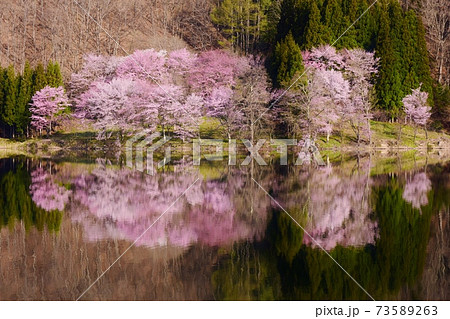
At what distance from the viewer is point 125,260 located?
9359 mm

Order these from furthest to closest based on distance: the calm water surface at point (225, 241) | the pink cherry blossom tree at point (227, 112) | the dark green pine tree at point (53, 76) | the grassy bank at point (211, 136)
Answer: the dark green pine tree at point (53, 76) → the grassy bank at point (211, 136) → the pink cherry blossom tree at point (227, 112) → the calm water surface at point (225, 241)

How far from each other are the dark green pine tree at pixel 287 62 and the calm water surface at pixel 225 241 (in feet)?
100

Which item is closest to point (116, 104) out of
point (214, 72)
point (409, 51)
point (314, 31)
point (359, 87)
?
point (214, 72)

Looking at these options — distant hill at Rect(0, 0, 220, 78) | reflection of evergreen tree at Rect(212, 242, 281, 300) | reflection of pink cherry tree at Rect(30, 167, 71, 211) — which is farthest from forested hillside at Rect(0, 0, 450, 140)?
reflection of evergreen tree at Rect(212, 242, 281, 300)

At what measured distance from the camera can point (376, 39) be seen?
51.8m

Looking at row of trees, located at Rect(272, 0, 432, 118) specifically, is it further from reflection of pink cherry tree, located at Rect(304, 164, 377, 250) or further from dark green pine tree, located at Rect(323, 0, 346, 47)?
reflection of pink cherry tree, located at Rect(304, 164, 377, 250)

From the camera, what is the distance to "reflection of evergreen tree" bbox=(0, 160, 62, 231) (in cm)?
1270

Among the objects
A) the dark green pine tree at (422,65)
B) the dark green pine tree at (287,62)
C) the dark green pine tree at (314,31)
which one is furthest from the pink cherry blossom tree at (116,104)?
the dark green pine tree at (422,65)

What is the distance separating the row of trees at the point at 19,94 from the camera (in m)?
49.8

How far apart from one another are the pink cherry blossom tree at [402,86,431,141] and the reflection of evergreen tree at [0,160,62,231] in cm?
3685

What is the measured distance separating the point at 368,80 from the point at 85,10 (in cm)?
3892

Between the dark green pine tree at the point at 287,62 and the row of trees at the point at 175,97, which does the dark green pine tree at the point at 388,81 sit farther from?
the row of trees at the point at 175,97

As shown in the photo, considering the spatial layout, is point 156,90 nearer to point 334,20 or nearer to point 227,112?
point 227,112
